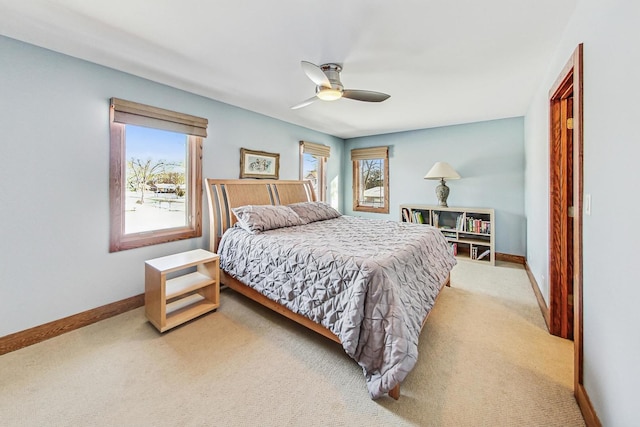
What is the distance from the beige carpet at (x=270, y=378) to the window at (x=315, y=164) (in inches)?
121

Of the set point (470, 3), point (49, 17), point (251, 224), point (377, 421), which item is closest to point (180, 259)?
point (251, 224)

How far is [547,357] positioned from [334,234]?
193 centimetres

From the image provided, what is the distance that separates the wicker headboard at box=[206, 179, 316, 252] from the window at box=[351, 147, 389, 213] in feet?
6.46

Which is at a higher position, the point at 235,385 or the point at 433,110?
the point at 433,110

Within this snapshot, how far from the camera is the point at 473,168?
4574 millimetres

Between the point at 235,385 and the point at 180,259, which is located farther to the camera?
the point at 180,259

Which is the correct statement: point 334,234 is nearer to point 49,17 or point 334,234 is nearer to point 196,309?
point 196,309

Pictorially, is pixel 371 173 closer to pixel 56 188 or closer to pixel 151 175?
pixel 151 175

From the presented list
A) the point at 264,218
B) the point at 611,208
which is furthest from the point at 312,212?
the point at 611,208

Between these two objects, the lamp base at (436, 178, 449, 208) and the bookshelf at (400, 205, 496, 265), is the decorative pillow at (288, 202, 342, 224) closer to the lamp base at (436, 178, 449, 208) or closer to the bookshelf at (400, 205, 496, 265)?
the bookshelf at (400, 205, 496, 265)

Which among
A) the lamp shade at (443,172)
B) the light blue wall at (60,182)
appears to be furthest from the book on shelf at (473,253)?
the light blue wall at (60,182)

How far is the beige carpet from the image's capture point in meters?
1.46

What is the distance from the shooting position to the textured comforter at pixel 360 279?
160cm

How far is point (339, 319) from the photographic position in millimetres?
1833
